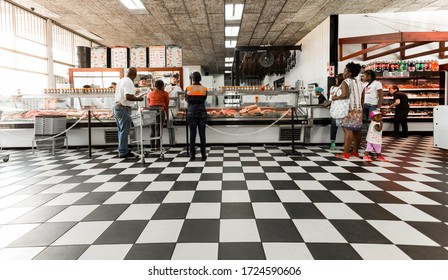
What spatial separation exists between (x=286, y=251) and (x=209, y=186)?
152 centimetres

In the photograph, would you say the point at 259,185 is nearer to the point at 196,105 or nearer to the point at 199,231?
the point at 199,231

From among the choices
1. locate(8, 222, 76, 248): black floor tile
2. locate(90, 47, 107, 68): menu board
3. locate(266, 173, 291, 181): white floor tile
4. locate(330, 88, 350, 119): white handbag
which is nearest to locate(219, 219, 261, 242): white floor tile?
locate(8, 222, 76, 248): black floor tile

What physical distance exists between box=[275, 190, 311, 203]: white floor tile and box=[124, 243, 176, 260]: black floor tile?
128 centimetres

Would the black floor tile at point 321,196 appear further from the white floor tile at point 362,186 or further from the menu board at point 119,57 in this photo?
the menu board at point 119,57

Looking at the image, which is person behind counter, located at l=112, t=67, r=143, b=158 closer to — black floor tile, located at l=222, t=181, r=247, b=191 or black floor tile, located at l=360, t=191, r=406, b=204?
black floor tile, located at l=222, t=181, r=247, b=191

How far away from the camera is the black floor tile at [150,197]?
2.65 m

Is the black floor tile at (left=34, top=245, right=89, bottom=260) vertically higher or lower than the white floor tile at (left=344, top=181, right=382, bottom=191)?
lower

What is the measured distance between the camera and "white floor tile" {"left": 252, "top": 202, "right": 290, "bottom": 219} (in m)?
2.25

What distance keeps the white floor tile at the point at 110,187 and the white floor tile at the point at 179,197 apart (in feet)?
2.26

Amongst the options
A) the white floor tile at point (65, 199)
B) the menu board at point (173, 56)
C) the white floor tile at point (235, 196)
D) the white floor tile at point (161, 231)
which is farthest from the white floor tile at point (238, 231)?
the menu board at point (173, 56)

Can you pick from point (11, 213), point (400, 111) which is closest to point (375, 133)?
point (400, 111)

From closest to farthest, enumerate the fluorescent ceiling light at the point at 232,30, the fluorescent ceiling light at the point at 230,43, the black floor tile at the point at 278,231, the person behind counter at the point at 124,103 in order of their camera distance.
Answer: the black floor tile at the point at 278,231 < the person behind counter at the point at 124,103 < the fluorescent ceiling light at the point at 232,30 < the fluorescent ceiling light at the point at 230,43
